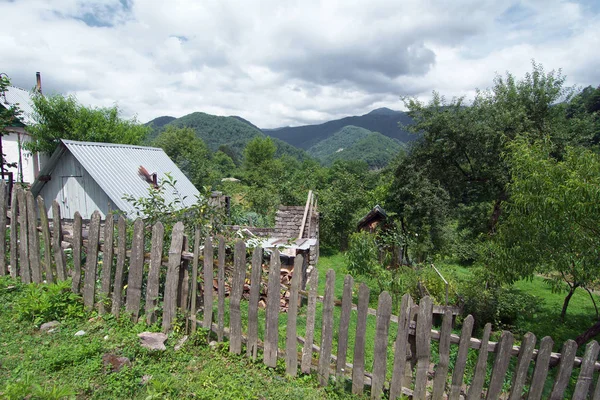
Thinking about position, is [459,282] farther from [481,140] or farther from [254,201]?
[254,201]

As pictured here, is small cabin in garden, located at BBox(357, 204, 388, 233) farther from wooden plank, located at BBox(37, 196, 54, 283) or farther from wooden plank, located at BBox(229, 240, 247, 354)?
wooden plank, located at BBox(37, 196, 54, 283)

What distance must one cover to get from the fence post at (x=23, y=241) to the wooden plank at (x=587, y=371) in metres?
6.85

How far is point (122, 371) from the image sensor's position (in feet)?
10.2

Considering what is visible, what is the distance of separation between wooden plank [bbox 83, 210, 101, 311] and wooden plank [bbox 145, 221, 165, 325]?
804 millimetres

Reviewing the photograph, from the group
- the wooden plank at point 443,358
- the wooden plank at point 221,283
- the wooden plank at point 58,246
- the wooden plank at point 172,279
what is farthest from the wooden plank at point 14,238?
the wooden plank at point 443,358

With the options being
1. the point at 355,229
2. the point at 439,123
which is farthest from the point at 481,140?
the point at 355,229

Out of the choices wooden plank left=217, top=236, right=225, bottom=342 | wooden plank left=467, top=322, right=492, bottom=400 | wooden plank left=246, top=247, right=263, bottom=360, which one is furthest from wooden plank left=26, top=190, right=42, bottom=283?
wooden plank left=467, top=322, right=492, bottom=400

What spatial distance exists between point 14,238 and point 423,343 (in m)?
5.63

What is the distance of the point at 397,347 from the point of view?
324 centimetres

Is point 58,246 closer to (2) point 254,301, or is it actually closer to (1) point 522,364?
(2) point 254,301

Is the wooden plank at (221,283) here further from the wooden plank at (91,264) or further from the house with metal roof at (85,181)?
the house with metal roof at (85,181)

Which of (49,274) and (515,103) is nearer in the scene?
(49,274)

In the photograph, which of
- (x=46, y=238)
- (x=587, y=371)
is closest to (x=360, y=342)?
(x=587, y=371)

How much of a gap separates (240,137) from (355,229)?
123 m
